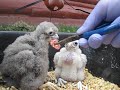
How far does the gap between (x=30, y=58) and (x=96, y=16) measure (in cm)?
25

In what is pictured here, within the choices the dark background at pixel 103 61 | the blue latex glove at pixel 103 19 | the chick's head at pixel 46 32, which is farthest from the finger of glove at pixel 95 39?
the dark background at pixel 103 61

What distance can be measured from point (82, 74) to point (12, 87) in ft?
0.79

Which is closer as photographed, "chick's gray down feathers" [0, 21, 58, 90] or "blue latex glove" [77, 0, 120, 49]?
"blue latex glove" [77, 0, 120, 49]

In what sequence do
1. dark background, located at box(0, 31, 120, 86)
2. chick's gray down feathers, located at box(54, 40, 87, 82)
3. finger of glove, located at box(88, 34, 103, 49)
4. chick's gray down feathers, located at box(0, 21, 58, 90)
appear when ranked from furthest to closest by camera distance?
dark background, located at box(0, 31, 120, 86), chick's gray down feathers, located at box(54, 40, 87, 82), chick's gray down feathers, located at box(0, 21, 58, 90), finger of glove, located at box(88, 34, 103, 49)

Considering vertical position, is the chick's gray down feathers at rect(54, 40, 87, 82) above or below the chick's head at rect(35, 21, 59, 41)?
below

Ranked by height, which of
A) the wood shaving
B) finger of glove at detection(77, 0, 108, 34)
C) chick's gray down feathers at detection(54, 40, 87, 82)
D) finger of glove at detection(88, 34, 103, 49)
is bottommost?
the wood shaving

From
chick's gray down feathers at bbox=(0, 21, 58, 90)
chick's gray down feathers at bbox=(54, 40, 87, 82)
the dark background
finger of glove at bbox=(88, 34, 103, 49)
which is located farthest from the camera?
the dark background

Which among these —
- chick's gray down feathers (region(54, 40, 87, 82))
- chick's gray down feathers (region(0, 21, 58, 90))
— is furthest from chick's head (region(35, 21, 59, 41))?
chick's gray down feathers (region(54, 40, 87, 82))

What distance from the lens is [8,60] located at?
3.06 ft

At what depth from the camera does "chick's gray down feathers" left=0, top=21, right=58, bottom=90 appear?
0.91 metres

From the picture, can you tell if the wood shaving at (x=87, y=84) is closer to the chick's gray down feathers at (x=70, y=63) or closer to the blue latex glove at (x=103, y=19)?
the chick's gray down feathers at (x=70, y=63)

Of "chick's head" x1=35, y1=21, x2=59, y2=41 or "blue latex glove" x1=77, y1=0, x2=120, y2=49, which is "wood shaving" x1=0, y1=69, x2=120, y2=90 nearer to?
"chick's head" x1=35, y1=21, x2=59, y2=41

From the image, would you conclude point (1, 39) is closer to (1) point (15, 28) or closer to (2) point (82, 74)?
(1) point (15, 28)

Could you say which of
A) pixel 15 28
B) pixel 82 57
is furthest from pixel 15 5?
pixel 82 57
